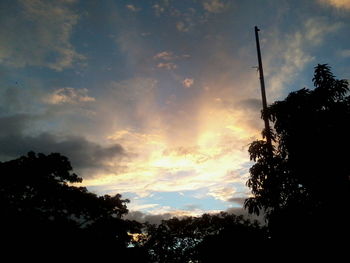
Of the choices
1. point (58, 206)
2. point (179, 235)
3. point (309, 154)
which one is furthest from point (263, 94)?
point (179, 235)

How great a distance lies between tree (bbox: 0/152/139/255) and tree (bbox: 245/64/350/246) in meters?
10.6

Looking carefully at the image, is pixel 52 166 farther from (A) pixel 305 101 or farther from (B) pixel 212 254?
(A) pixel 305 101

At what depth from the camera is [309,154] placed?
15477 mm

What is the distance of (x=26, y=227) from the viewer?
1566cm

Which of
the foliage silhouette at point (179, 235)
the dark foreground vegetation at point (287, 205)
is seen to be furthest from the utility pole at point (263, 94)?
the foliage silhouette at point (179, 235)

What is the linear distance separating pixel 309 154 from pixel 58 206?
76.4ft

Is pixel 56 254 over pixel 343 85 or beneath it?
beneath

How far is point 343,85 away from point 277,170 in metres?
6.35

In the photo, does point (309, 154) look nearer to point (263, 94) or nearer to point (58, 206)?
point (263, 94)

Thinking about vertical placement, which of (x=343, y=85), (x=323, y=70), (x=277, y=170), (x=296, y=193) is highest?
(x=323, y=70)

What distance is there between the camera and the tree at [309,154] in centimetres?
1430

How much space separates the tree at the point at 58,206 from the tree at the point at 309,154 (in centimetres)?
1061

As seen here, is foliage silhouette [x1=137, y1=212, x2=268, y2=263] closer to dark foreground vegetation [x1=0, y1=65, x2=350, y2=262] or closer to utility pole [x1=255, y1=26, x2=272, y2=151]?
dark foreground vegetation [x1=0, y1=65, x2=350, y2=262]

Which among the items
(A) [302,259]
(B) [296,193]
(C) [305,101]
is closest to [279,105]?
(C) [305,101]
